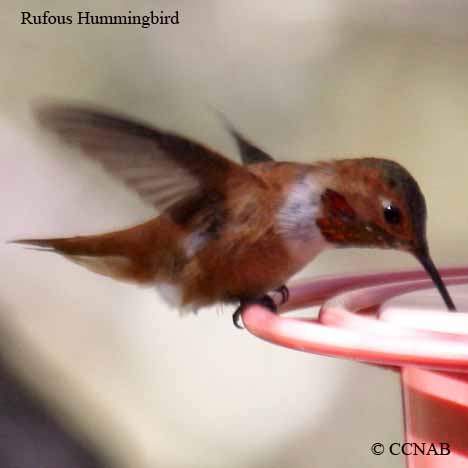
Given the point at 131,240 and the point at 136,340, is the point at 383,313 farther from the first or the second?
the point at 136,340

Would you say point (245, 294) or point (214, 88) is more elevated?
point (214, 88)

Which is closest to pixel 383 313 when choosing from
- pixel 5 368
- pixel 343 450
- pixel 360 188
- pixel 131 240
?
pixel 360 188

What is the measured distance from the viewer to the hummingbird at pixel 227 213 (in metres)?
0.88

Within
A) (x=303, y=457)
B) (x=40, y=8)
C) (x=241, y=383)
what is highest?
(x=40, y=8)

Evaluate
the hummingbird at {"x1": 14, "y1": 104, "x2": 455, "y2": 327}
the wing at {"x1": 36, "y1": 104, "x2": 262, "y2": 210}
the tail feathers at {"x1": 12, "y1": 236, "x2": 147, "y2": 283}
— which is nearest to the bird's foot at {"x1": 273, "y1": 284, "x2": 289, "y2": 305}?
the hummingbird at {"x1": 14, "y1": 104, "x2": 455, "y2": 327}

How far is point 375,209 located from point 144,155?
0.28m

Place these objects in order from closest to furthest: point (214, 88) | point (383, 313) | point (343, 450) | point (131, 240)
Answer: point (383, 313) → point (131, 240) → point (214, 88) → point (343, 450)

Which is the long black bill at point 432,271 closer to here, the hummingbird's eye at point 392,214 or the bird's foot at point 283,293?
the hummingbird's eye at point 392,214

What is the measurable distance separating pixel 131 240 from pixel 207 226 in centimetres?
19

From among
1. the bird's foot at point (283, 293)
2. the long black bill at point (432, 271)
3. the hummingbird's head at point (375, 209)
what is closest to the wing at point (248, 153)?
the hummingbird's head at point (375, 209)

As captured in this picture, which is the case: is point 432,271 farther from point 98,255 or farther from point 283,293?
point 98,255

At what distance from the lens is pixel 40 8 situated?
1534mm

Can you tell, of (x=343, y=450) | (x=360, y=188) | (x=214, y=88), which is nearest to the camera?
(x=360, y=188)

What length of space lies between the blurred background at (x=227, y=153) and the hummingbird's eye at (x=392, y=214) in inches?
21.7
